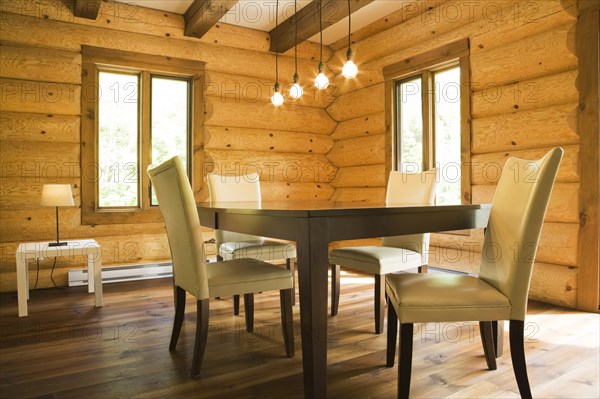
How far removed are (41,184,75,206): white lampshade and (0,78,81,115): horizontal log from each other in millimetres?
951

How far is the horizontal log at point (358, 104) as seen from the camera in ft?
15.5

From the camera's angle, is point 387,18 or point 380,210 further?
point 387,18

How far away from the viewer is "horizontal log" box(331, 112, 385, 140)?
4715 millimetres

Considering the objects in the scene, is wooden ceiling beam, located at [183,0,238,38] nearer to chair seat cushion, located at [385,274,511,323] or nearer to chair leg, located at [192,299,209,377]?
chair leg, located at [192,299,209,377]

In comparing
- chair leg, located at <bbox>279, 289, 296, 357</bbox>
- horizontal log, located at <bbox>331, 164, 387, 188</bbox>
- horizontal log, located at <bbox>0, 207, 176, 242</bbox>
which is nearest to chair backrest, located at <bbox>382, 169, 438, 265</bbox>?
chair leg, located at <bbox>279, 289, 296, 357</bbox>

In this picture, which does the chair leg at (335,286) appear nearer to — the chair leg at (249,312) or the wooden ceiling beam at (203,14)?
the chair leg at (249,312)

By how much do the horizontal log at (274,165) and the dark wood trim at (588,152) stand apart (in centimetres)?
293

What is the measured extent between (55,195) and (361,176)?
3.15m

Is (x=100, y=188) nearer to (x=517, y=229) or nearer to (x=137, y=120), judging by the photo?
(x=137, y=120)

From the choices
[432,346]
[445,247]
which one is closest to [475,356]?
[432,346]

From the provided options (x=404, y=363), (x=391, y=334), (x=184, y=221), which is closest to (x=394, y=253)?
(x=391, y=334)

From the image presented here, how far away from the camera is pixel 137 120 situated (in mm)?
4305

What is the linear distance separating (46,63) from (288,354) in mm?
3435

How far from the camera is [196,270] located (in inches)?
73.4
